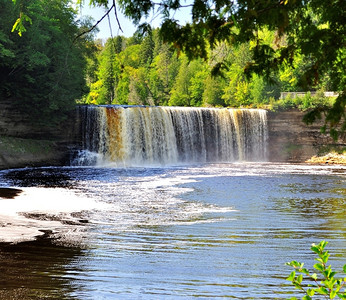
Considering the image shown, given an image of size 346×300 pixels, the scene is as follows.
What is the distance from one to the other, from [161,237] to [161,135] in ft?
89.6

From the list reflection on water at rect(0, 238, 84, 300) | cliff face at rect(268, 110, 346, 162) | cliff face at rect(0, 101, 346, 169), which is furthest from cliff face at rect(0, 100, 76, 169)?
reflection on water at rect(0, 238, 84, 300)

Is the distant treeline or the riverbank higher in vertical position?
the distant treeline

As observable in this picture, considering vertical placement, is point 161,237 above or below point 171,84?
below

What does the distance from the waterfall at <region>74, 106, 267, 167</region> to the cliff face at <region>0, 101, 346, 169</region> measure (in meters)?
1.18

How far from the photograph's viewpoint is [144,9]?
705cm

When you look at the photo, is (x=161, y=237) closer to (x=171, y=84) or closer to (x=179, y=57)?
(x=179, y=57)

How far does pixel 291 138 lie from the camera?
4778 centimetres

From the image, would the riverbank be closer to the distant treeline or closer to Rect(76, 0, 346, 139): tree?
the distant treeline

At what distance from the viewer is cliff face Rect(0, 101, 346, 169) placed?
3403 cm

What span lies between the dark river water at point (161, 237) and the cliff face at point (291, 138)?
21.3 meters

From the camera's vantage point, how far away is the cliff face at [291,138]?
4691 cm

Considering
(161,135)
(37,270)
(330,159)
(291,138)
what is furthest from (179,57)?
(291,138)

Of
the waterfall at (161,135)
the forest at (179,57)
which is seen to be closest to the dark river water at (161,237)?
the forest at (179,57)

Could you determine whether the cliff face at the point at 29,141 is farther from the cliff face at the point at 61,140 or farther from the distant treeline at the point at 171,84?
the distant treeline at the point at 171,84
